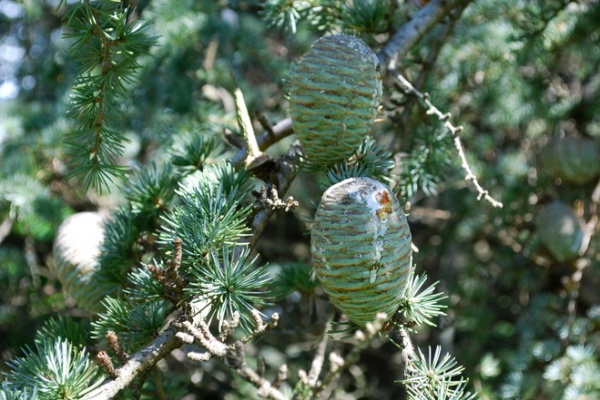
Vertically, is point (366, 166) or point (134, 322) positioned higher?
point (366, 166)

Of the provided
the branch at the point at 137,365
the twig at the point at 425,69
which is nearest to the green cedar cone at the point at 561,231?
the twig at the point at 425,69

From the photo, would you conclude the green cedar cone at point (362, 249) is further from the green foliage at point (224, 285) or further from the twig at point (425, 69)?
the twig at point (425, 69)

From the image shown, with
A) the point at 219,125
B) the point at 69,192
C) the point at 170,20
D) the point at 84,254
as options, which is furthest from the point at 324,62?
the point at 69,192

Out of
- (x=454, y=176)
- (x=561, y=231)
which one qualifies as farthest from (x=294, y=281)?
(x=454, y=176)

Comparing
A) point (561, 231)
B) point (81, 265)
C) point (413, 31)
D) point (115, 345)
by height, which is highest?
point (413, 31)

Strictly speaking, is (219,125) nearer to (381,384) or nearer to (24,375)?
(24,375)

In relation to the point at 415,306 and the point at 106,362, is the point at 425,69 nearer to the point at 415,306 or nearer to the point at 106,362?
the point at 415,306
